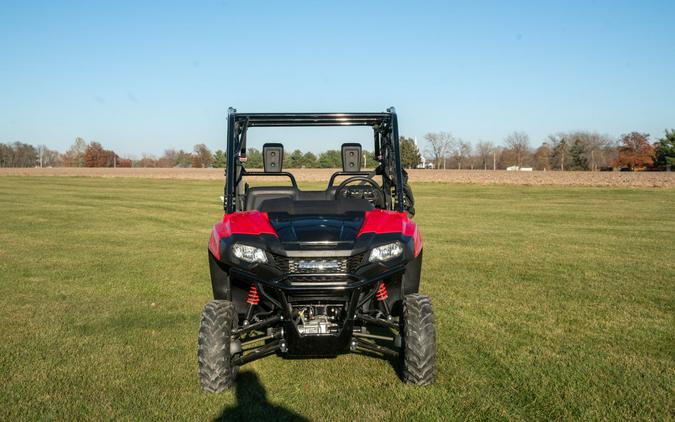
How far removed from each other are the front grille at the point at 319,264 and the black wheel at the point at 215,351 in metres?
0.63

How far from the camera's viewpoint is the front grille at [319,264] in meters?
5.05

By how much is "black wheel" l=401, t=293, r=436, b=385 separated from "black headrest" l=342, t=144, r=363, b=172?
1898 millimetres

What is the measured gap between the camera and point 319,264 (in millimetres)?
5051

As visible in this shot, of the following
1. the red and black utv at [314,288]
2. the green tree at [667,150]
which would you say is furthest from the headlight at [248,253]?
the green tree at [667,150]

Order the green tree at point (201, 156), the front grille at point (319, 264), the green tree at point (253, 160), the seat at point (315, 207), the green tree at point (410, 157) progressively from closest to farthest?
the front grille at point (319, 264) < the seat at point (315, 207) < the green tree at point (253, 160) < the green tree at point (410, 157) < the green tree at point (201, 156)

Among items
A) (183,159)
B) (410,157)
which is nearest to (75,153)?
(183,159)

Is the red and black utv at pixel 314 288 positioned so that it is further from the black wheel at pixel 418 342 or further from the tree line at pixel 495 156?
the tree line at pixel 495 156

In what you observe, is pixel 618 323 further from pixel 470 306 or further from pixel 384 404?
pixel 384 404

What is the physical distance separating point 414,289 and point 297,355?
51.0 inches

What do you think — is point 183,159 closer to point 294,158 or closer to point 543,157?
point 543,157

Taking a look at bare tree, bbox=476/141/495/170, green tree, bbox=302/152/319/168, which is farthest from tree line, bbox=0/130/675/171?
green tree, bbox=302/152/319/168

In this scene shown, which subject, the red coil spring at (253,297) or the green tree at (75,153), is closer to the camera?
the red coil spring at (253,297)

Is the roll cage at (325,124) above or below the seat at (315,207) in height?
above

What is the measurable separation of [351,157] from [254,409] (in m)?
2.82
